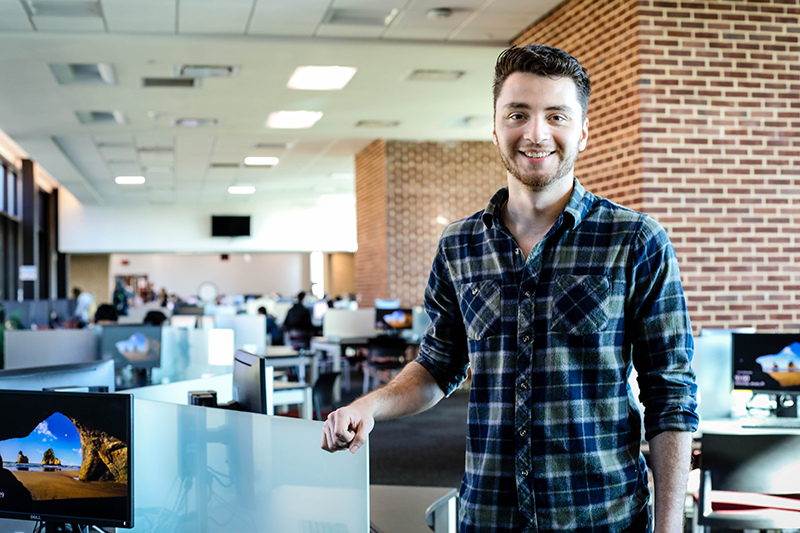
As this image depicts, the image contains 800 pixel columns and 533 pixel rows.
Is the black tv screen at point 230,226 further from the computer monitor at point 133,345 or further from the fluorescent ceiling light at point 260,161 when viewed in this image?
the computer monitor at point 133,345

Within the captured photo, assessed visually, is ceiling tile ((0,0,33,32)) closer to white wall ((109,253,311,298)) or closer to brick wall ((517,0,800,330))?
brick wall ((517,0,800,330))

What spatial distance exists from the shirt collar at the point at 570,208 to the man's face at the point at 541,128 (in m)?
0.05

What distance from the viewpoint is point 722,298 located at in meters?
5.20

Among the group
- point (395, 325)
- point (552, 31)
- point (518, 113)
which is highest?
point (552, 31)

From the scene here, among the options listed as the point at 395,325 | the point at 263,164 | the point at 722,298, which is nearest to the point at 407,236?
the point at 395,325

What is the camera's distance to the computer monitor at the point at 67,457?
70.2 inches

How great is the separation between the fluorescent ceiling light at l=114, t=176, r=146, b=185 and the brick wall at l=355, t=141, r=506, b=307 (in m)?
5.68

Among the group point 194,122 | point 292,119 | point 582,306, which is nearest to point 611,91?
point 582,306

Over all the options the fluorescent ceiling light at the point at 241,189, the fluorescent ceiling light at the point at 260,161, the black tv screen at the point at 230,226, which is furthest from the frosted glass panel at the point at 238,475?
the black tv screen at the point at 230,226

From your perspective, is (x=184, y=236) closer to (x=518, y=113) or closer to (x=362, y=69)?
(x=362, y=69)

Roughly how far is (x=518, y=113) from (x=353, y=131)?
9602mm

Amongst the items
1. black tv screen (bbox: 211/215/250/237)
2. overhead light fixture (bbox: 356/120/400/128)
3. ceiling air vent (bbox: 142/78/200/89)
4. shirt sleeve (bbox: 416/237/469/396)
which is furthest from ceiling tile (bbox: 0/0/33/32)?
black tv screen (bbox: 211/215/250/237)

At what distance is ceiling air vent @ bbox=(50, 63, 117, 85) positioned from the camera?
7395mm

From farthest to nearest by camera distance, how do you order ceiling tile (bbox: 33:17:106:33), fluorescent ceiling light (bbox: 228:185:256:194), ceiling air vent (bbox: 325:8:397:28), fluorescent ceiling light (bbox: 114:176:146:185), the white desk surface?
fluorescent ceiling light (bbox: 228:185:256:194) → fluorescent ceiling light (bbox: 114:176:146:185) → ceiling air vent (bbox: 325:8:397:28) → ceiling tile (bbox: 33:17:106:33) → the white desk surface
